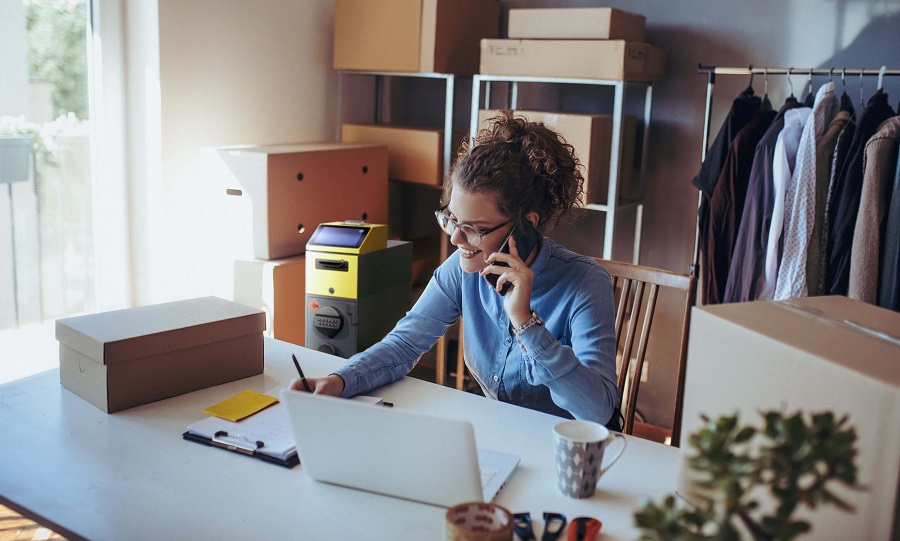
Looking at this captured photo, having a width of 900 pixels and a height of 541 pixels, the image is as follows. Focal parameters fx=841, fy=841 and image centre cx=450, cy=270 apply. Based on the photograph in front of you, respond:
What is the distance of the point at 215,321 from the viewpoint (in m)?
1.61

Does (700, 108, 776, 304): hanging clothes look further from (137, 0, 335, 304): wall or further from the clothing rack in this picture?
(137, 0, 335, 304): wall

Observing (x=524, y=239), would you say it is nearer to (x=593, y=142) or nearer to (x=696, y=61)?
(x=593, y=142)

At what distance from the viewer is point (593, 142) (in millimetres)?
2830

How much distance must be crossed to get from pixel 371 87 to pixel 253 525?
114 inches

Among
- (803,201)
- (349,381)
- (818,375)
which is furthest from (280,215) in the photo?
(818,375)

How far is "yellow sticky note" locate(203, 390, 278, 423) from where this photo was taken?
1.46 metres

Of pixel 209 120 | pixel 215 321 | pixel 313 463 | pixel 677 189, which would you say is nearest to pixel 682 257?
pixel 677 189

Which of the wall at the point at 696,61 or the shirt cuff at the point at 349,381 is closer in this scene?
the shirt cuff at the point at 349,381

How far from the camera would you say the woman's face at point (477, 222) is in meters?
1.59

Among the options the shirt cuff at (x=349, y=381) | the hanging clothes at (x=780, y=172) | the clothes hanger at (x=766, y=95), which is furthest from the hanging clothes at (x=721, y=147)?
the shirt cuff at (x=349, y=381)

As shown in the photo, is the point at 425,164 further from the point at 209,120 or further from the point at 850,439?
the point at 850,439

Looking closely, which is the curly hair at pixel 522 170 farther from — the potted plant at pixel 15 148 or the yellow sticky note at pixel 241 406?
the potted plant at pixel 15 148

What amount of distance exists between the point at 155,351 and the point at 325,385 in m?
0.32

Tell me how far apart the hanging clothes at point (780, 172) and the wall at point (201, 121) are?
5.39 ft
